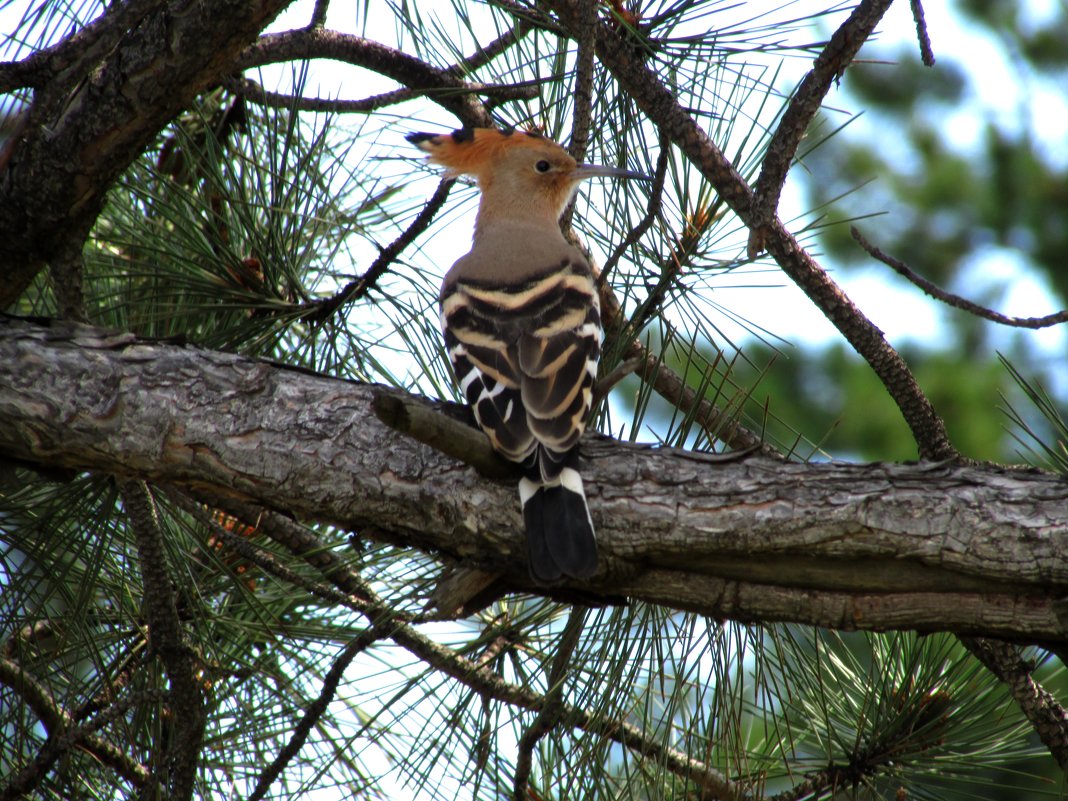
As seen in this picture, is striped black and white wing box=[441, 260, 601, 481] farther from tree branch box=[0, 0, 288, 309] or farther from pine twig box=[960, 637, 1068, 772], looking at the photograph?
pine twig box=[960, 637, 1068, 772]

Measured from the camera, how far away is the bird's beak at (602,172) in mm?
2461

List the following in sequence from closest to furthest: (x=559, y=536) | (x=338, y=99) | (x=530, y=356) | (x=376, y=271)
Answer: (x=559, y=536), (x=530, y=356), (x=376, y=271), (x=338, y=99)

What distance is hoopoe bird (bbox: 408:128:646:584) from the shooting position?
1.77 metres

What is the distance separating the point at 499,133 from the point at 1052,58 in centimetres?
743

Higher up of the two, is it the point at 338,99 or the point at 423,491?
the point at 338,99

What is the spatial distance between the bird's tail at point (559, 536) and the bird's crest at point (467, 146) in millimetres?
1396

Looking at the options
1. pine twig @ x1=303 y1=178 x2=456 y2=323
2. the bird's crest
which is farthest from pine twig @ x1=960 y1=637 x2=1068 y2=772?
the bird's crest

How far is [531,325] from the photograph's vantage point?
2.27m

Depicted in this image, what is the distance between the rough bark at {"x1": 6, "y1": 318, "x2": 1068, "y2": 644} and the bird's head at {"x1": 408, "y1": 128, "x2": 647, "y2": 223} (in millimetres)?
1192

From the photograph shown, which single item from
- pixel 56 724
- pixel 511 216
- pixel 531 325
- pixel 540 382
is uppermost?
pixel 511 216

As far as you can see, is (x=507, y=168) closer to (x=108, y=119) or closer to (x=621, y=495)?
(x=108, y=119)

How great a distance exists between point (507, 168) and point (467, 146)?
13 cm

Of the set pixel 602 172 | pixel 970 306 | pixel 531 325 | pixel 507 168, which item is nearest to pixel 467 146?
pixel 507 168

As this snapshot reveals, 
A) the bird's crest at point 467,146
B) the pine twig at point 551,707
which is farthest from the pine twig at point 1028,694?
the bird's crest at point 467,146
